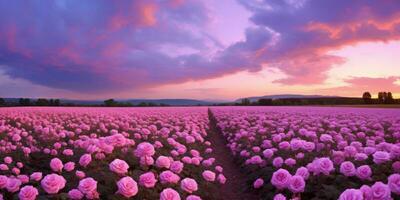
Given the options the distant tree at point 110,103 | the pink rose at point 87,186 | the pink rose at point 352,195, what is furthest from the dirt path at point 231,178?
the distant tree at point 110,103

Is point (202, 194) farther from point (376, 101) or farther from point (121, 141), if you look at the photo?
Answer: point (376, 101)

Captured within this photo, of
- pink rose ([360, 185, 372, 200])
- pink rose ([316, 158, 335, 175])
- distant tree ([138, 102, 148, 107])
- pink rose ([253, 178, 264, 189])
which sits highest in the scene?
distant tree ([138, 102, 148, 107])

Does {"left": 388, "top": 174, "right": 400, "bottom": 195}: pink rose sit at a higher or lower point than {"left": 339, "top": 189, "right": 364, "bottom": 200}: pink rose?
lower

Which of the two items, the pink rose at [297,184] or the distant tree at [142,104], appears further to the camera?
the distant tree at [142,104]

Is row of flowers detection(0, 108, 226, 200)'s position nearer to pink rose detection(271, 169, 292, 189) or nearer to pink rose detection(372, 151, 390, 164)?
pink rose detection(271, 169, 292, 189)

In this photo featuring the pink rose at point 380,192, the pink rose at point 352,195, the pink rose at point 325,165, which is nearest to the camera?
the pink rose at point 352,195

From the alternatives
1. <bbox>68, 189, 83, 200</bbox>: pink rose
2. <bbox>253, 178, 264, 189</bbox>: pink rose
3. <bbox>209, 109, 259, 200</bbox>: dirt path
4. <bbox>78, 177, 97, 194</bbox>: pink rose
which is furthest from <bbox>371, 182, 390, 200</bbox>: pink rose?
<bbox>209, 109, 259, 200</bbox>: dirt path

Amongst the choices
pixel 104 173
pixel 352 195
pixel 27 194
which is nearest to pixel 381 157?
pixel 352 195

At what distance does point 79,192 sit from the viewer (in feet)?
14.7

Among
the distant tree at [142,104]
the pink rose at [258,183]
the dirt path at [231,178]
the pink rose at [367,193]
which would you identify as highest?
the distant tree at [142,104]

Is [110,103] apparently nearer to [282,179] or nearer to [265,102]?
[265,102]

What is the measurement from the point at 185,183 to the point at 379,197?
205 cm

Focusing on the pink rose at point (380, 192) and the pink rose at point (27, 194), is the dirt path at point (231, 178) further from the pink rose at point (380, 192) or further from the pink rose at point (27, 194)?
the pink rose at point (27, 194)

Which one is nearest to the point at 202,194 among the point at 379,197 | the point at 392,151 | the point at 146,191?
the point at 146,191
